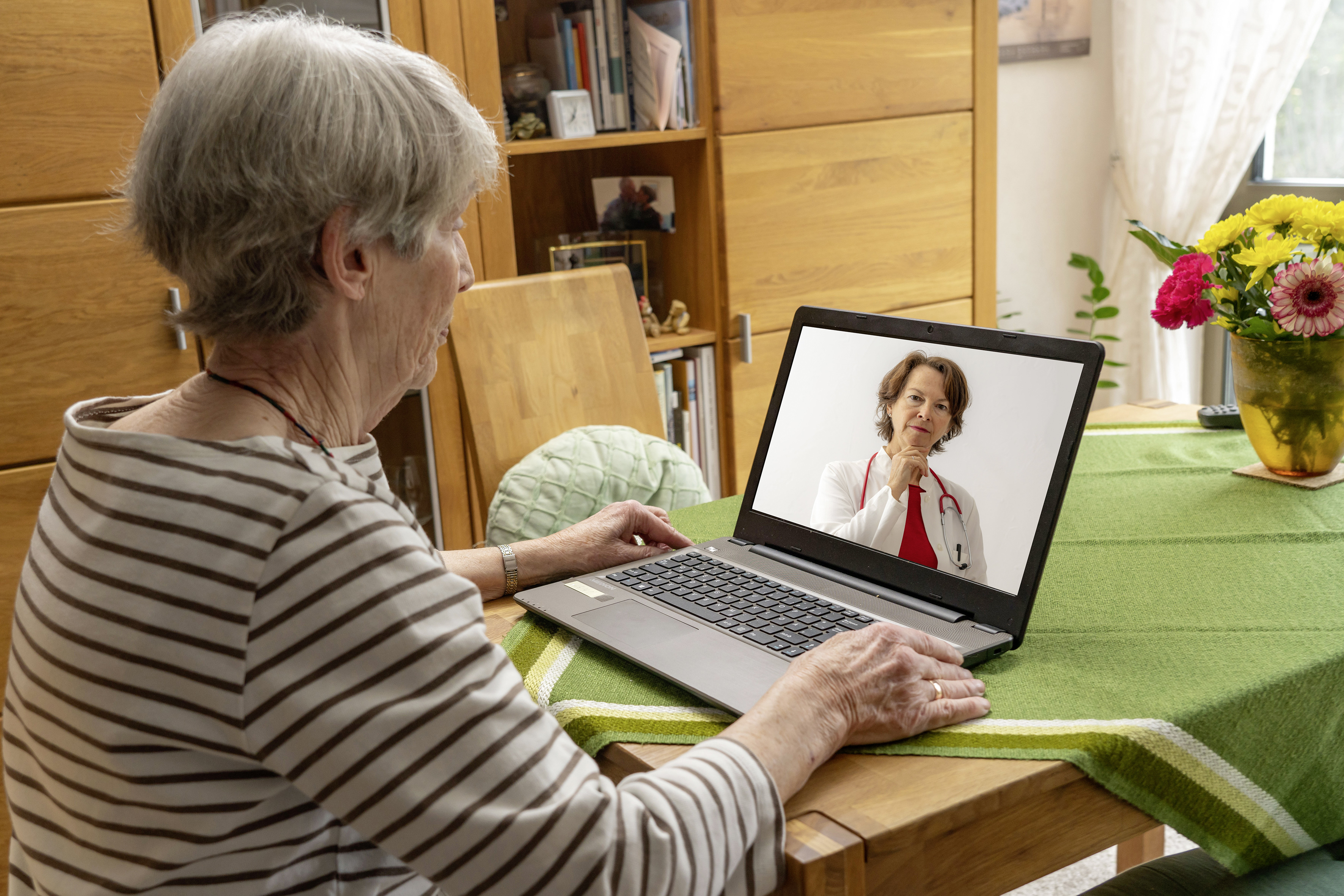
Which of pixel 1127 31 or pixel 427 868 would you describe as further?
pixel 1127 31

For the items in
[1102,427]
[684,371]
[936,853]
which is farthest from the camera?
[684,371]

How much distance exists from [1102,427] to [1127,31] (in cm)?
212

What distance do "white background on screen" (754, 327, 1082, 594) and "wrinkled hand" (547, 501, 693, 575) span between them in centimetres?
15

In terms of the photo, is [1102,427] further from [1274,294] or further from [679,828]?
[679,828]

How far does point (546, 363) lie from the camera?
1.90 m

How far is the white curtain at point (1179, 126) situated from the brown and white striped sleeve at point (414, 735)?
314 cm

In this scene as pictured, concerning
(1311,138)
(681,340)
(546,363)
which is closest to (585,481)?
(546,363)

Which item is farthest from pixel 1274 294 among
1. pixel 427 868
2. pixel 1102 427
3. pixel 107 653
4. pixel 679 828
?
pixel 107 653

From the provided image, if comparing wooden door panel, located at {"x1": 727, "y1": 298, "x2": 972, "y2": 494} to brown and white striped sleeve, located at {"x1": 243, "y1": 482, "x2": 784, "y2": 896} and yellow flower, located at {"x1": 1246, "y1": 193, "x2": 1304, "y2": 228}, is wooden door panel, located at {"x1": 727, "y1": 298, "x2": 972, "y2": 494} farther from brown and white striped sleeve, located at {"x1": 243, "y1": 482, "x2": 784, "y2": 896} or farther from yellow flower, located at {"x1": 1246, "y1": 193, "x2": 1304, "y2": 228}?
brown and white striped sleeve, located at {"x1": 243, "y1": 482, "x2": 784, "y2": 896}

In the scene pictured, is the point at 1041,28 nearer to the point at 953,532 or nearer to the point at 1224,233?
the point at 1224,233

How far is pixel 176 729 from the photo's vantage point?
73cm

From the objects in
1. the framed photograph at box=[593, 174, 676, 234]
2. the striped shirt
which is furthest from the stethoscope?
the framed photograph at box=[593, 174, 676, 234]

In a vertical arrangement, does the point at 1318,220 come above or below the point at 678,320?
above

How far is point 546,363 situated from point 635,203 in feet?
2.92
